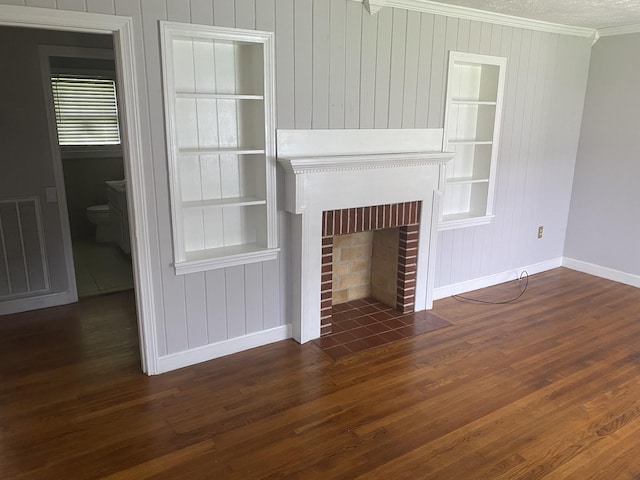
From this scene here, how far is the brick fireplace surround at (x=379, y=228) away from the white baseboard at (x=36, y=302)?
7.40 ft

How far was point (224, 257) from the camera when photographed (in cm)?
307

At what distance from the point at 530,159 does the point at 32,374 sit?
14.4ft

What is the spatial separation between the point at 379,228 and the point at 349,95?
0.99m

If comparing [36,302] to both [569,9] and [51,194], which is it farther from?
[569,9]

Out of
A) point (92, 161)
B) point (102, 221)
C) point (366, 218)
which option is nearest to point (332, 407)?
point (366, 218)

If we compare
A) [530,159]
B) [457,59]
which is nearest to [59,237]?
[457,59]

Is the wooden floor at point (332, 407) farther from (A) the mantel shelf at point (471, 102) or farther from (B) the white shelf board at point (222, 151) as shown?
(A) the mantel shelf at point (471, 102)

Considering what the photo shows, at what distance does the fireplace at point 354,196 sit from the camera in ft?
10.4

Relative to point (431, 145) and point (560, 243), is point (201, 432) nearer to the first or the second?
point (431, 145)

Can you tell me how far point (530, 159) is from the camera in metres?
4.55

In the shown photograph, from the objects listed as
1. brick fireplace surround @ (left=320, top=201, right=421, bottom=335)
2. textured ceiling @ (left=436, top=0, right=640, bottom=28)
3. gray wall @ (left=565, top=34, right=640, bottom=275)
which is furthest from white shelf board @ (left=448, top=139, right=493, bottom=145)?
gray wall @ (left=565, top=34, right=640, bottom=275)

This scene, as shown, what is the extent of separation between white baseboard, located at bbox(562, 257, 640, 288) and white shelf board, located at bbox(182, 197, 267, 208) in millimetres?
3721

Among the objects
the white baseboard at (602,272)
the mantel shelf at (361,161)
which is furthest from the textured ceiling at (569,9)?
the white baseboard at (602,272)

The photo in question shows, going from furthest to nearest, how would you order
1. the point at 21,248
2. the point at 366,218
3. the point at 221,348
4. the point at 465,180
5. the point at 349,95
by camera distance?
the point at 465,180, the point at 21,248, the point at 366,218, the point at 349,95, the point at 221,348
